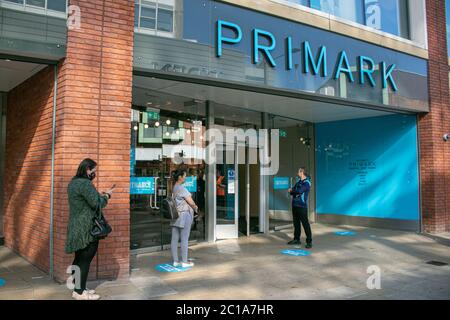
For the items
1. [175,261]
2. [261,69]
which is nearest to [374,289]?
[175,261]

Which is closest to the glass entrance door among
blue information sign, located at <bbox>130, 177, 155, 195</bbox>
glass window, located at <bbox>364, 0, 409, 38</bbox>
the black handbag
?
blue information sign, located at <bbox>130, 177, 155, 195</bbox>

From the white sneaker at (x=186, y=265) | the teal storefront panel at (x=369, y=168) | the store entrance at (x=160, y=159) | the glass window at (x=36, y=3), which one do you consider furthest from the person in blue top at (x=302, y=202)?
the glass window at (x=36, y=3)

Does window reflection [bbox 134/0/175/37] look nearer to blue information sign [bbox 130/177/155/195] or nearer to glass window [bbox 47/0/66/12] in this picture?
glass window [bbox 47/0/66/12]

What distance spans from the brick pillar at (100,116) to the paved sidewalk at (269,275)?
492mm

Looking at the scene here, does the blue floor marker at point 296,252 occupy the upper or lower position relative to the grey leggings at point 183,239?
lower

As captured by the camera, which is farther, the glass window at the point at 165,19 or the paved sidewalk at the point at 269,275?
the glass window at the point at 165,19

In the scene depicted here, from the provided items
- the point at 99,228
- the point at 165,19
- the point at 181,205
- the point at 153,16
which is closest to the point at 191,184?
the point at 181,205

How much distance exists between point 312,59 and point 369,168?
191 inches

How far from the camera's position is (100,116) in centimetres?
575

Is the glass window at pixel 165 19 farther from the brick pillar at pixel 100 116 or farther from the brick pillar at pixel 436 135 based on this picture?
the brick pillar at pixel 436 135

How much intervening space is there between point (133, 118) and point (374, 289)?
5.31m

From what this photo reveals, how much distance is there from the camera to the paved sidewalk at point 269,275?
529cm

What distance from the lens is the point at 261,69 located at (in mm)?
7945
